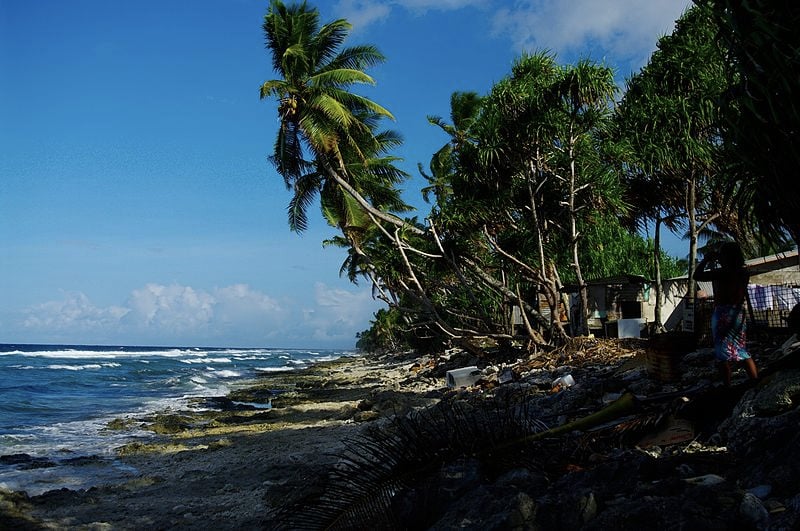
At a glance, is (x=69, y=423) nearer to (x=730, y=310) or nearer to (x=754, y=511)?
(x=730, y=310)

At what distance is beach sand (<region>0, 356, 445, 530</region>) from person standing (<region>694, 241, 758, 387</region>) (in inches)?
132

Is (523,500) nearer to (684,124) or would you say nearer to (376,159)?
(684,124)

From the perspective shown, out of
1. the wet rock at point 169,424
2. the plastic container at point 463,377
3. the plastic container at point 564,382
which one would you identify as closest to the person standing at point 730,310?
the plastic container at point 564,382

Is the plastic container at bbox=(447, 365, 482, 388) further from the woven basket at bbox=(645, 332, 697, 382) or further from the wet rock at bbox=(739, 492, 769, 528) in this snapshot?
the wet rock at bbox=(739, 492, 769, 528)

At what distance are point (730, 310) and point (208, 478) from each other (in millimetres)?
7165

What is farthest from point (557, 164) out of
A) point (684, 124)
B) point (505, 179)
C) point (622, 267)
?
point (622, 267)

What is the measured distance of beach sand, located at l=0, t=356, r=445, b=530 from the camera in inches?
267

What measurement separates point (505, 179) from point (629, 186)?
131 inches

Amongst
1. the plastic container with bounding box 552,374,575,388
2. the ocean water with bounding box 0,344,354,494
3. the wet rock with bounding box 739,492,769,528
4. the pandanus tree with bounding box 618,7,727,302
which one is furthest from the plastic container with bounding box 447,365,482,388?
the wet rock with bounding box 739,492,769,528

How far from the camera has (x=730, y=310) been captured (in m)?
5.96

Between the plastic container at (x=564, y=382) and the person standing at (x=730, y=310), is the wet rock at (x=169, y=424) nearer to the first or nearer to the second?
the plastic container at (x=564, y=382)

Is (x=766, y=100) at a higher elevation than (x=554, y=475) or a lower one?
higher

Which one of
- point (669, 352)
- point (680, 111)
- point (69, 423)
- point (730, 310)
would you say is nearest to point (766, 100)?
point (730, 310)

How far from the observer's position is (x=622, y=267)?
3428 cm
